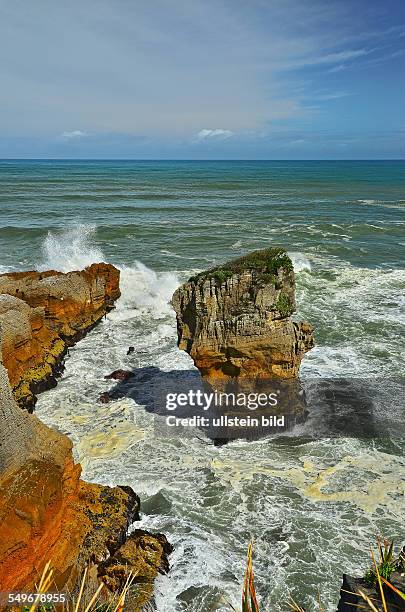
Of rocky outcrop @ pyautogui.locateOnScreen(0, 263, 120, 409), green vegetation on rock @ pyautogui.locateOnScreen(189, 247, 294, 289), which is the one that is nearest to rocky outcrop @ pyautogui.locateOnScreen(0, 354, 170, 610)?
green vegetation on rock @ pyautogui.locateOnScreen(189, 247, 294, 289)

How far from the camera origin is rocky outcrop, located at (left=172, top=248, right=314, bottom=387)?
11359 millimetres

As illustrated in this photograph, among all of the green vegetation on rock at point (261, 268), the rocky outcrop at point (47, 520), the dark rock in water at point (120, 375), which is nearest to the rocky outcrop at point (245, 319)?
the green vegetation on rock at point (261, 268)

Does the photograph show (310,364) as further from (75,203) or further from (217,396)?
(75,203)

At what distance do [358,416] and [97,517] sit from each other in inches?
303

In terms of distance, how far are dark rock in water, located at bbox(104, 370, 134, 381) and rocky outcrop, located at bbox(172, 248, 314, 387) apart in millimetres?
3918

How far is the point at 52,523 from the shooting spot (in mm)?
6488

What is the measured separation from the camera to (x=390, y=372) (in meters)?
14.9

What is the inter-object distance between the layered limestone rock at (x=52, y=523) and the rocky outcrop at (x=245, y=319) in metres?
4.60

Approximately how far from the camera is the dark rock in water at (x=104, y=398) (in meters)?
13.6

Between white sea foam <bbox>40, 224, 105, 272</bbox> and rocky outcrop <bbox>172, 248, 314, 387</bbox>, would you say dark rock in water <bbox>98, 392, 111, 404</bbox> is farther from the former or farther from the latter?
white sea foam <bbox>40, 224, 105, 272</bbox>

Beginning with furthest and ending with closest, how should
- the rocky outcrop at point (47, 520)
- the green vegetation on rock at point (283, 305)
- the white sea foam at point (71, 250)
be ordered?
the white sea foam at point (71, 250) < the green vegetation on rock at point (283, 305) < the rocky outcrop at point (47, 520)

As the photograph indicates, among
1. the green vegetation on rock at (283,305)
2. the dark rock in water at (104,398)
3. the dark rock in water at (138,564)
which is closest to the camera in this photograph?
the dark rock in water at (138,564)

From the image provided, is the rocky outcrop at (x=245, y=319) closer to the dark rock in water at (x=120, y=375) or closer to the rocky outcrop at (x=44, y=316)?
the dark rock in water at (x=120, y=375)

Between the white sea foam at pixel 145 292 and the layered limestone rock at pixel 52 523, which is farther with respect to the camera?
the white sea foam at pixel 145 292
